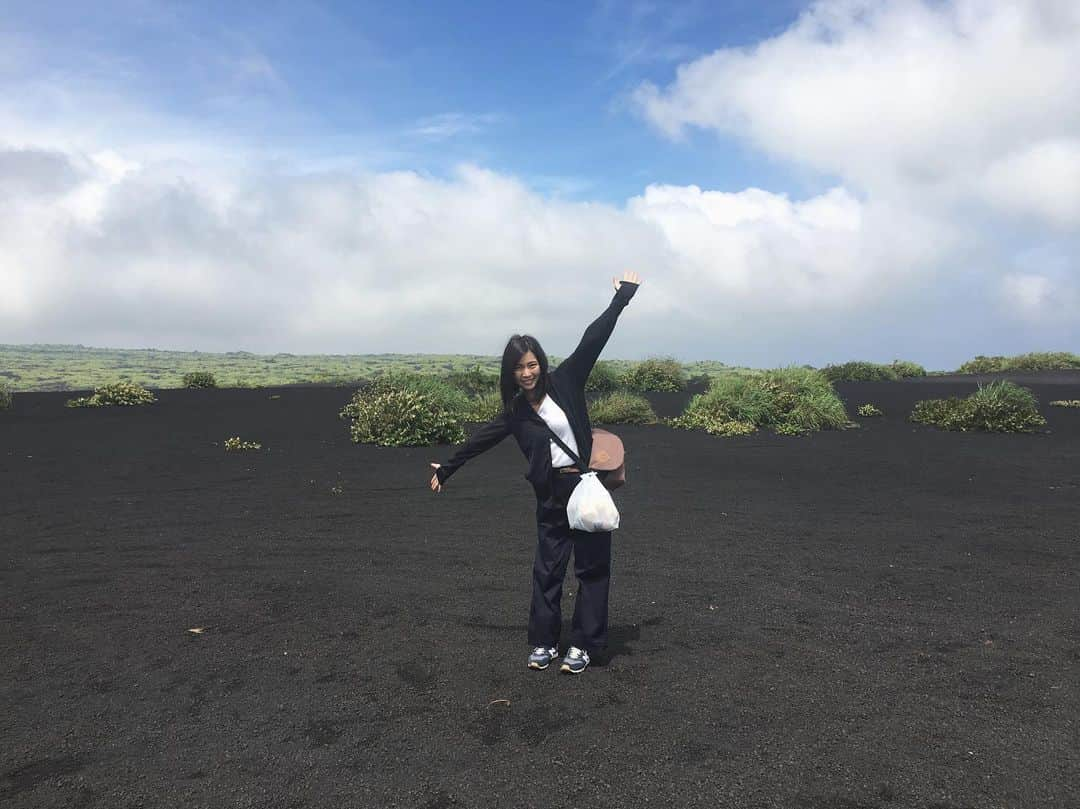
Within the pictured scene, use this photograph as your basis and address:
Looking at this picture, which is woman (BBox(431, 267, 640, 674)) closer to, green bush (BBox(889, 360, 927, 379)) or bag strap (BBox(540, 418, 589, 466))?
bag strap (BBox(540, 418, 589, 466))

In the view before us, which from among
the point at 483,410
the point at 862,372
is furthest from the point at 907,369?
the point at 483,410

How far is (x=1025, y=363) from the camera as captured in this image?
130 feet

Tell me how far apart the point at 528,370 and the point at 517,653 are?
2.04 meters

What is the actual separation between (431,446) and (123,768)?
41.5 feet

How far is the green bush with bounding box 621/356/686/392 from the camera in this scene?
31.4 meters

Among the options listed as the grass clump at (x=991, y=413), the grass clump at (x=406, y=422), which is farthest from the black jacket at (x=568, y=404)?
the grass clump at (x=991, y=413)

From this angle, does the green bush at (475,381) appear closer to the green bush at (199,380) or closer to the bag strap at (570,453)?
the green bush at (199,380)

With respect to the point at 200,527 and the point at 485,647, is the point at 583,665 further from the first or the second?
the point at 200,527

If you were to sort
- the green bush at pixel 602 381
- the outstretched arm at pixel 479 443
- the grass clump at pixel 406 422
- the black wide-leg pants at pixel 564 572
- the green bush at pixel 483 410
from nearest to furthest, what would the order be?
the black wide-leg pants at pixel 564 572
the outstretched arm at pixel 479 443
the grass clump at pixel 406 422
the green bush at pixel 483 410
the green bush at pixel 602 381

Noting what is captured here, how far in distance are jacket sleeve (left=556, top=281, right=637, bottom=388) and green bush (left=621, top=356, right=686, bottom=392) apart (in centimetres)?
2670

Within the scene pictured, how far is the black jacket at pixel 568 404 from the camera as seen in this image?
457cm

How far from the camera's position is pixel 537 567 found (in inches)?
188

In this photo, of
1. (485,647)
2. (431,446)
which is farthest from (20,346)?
(485,647)

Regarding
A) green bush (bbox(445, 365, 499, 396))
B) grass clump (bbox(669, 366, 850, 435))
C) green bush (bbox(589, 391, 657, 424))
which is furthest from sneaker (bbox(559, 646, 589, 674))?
green bush (bbox(445, 365, 499, 396))
